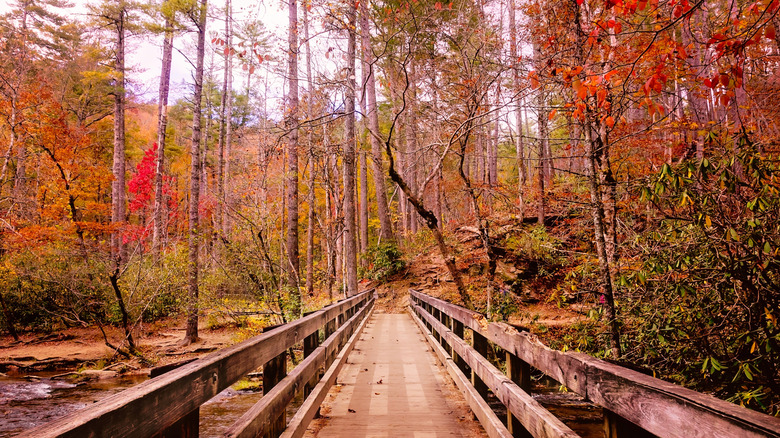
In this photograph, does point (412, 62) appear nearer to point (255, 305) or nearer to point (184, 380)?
point (255, 305)

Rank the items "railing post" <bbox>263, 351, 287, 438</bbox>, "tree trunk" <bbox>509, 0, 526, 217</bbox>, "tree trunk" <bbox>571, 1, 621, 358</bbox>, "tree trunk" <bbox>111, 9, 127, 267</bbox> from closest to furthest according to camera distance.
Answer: "railing post" <bbox>263, 351, 287, 438</bbox> → "tree trunk" <bbox>571, 1, 621, 358</bbox> → "tree trunk" <bbox>509, 0, 526, 217</bbox> → "tree trunk" <bbox>111, 9, 127, 267</bbox>

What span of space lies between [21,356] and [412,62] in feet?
52.4

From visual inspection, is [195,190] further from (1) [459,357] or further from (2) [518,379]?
(2) [518,379]

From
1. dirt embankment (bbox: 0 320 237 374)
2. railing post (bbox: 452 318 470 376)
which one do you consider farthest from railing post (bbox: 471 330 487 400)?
dirt embankment (bbox: 0 320 237 374)

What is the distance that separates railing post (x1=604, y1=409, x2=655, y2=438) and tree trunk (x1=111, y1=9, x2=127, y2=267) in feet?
71.6

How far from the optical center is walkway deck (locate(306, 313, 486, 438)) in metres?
4.08

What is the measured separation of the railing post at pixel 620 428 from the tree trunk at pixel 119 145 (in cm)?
2182

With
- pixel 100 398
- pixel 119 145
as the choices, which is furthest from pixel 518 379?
pixel 119 145

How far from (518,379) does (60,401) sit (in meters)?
11.0

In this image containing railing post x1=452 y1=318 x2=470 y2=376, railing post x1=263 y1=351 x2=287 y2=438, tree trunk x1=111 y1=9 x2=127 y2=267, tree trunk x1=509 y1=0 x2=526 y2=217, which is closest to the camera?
railing post x1=263 y1=351 x2=287 y2=438

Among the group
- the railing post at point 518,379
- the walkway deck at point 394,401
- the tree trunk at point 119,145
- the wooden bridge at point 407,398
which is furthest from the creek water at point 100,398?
the tree trunk at point 119,145

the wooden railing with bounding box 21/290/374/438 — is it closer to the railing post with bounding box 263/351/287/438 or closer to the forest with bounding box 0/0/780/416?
the railing post with bounding box 263/351/287/438

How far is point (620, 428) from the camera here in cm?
180

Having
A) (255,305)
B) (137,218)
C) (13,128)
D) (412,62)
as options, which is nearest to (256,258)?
(255,305)
